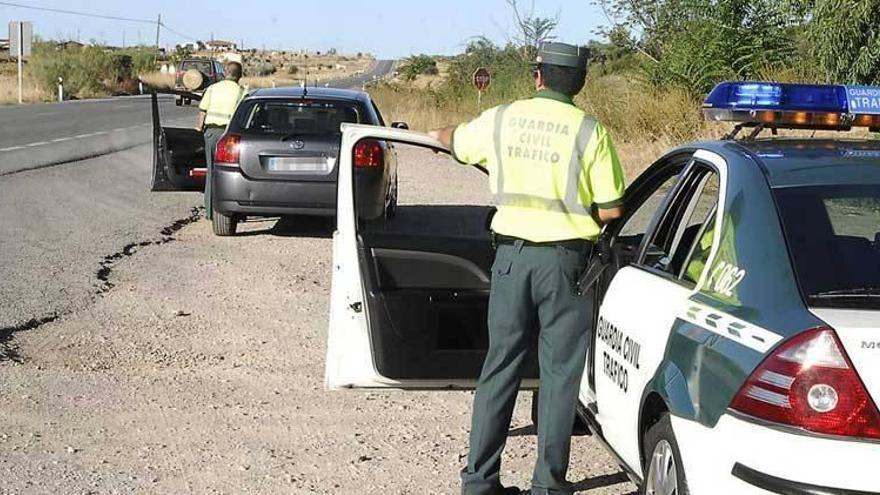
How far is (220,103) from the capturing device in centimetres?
1269

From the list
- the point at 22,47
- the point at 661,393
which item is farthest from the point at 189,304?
the point at 22,47

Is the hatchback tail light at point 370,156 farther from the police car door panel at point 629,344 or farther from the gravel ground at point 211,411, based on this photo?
the police car door panel at point 629,344

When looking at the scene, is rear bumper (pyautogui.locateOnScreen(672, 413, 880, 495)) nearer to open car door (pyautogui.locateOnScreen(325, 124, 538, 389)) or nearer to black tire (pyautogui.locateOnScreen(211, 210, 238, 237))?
open car door (pyautogui.locateOnScreen(325, 124, 538, 389))

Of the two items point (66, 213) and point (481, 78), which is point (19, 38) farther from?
point (66, 213)

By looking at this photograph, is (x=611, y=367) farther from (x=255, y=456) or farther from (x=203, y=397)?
(x=203, y=397)

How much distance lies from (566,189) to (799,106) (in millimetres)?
1127

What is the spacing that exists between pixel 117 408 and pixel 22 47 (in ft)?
147

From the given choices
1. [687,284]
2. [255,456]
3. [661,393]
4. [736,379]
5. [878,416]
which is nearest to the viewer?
[878,416]

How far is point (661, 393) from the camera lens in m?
3.76

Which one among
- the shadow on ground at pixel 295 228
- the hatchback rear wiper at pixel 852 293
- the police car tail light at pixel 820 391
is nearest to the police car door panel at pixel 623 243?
A: the hatchback rear wiper at pixel 852 293

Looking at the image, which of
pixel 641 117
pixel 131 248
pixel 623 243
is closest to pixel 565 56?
pixel 623 243

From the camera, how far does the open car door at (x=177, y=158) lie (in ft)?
41.5

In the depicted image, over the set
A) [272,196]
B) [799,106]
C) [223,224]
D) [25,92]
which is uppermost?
[799,106]

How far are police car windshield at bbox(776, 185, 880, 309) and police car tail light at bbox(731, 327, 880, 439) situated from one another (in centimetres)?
21
